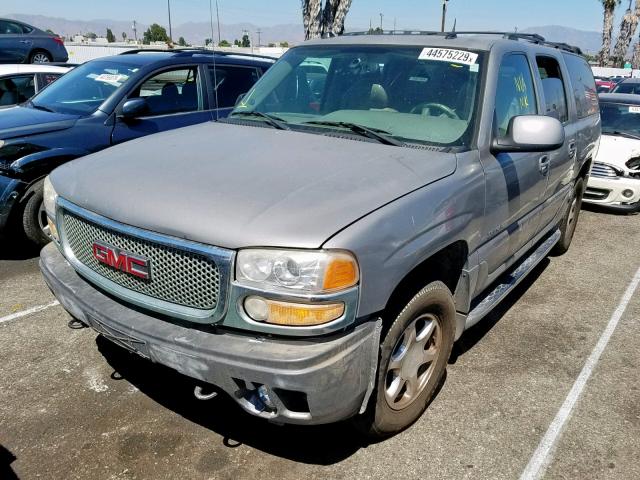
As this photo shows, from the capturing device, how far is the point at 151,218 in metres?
2.27

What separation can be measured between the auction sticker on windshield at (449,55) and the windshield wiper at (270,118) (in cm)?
92

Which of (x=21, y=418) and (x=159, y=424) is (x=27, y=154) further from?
(x=159, y=424)

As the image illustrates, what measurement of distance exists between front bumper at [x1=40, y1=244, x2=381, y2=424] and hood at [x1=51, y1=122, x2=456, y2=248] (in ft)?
1.29

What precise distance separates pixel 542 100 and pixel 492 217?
130cm

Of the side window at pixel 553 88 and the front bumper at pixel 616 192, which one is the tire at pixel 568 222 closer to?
the side window at pixel 553 88

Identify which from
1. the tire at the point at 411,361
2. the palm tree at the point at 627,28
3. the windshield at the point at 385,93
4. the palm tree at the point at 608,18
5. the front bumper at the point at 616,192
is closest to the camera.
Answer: the tire at the point at 411,361

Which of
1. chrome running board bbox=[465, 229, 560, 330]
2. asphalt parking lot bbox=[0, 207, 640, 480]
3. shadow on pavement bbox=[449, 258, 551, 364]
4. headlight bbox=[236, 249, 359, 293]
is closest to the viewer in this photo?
headlight bbox=[236, 249, 359, 293]

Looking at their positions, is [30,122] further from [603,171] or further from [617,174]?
[617,174]

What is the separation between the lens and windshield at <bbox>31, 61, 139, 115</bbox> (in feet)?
17.9

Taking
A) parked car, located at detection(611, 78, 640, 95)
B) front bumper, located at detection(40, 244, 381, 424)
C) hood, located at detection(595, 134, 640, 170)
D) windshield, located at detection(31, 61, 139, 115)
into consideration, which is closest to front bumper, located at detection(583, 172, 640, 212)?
hood, located at detection(595, 134, 640, 170)

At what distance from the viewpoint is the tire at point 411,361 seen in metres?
2.47

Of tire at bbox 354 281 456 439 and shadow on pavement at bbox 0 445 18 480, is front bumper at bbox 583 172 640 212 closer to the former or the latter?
tire at bbox 354 281 456 439

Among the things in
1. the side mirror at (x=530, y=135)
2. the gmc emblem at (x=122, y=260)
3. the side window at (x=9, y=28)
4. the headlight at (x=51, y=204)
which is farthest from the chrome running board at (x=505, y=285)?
the side window at (x=9, y=28)

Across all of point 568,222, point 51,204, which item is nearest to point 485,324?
point 568,222
